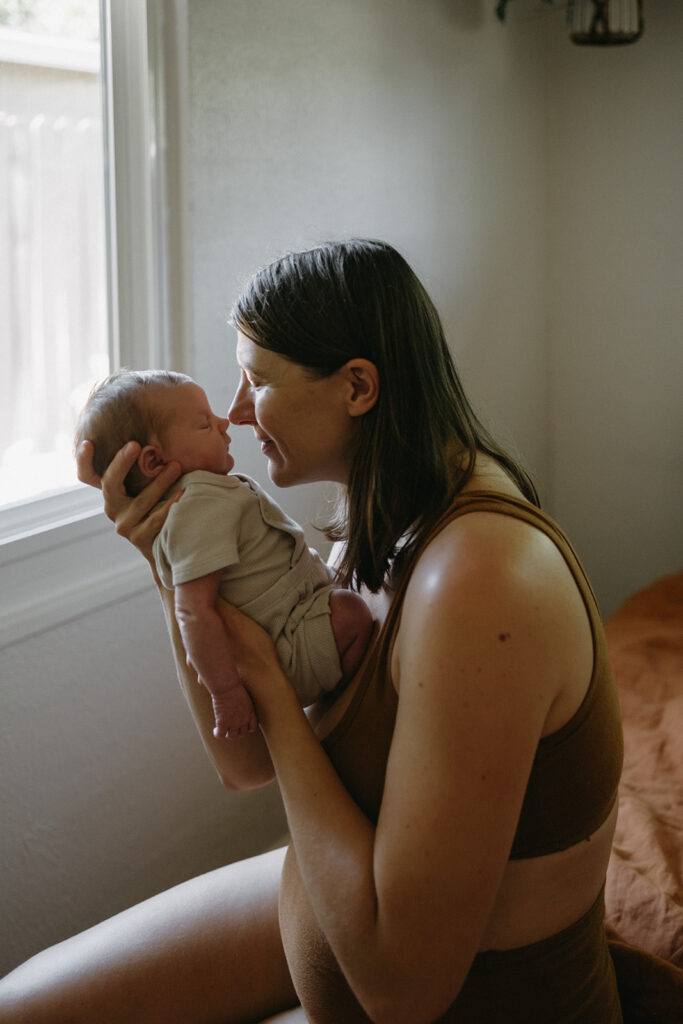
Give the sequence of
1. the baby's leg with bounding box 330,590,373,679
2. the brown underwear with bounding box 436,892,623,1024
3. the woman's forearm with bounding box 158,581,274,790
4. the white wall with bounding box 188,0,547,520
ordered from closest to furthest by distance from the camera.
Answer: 1. the brown underwear with bounding box 436,892,623,1024
2. the baby's leg with bounding box 330,590,373,679
3. the woman's forearm with bounding box 158,581,274,790
4. the white wall with bounding box 188,0,547,520

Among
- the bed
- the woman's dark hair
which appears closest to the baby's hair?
the woman's dark hair

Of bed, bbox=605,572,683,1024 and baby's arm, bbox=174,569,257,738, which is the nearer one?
baby's arm, bbox=174,569,257,738

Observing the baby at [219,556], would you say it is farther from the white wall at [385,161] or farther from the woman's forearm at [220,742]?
the white wall at [385,161]

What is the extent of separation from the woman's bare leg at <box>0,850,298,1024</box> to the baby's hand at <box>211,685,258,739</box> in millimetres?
388

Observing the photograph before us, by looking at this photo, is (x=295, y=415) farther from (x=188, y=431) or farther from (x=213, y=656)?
Result: (x=213, y=656)

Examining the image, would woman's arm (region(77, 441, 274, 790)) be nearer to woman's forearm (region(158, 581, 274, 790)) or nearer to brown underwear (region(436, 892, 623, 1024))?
woman's forearm (region(158, 581, 274, 790))

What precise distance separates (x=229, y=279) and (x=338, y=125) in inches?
21.3

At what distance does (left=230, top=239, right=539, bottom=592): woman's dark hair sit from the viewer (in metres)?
1.14

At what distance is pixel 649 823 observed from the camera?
67.3 inches

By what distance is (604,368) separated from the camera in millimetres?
3371

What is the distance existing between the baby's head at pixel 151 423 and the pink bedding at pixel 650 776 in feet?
2.99

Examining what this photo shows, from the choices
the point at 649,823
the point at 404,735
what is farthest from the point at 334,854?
the point at 649,823

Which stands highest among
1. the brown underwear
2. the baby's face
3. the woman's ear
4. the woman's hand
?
the woman's ear

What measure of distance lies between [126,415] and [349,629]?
382 millimetres
